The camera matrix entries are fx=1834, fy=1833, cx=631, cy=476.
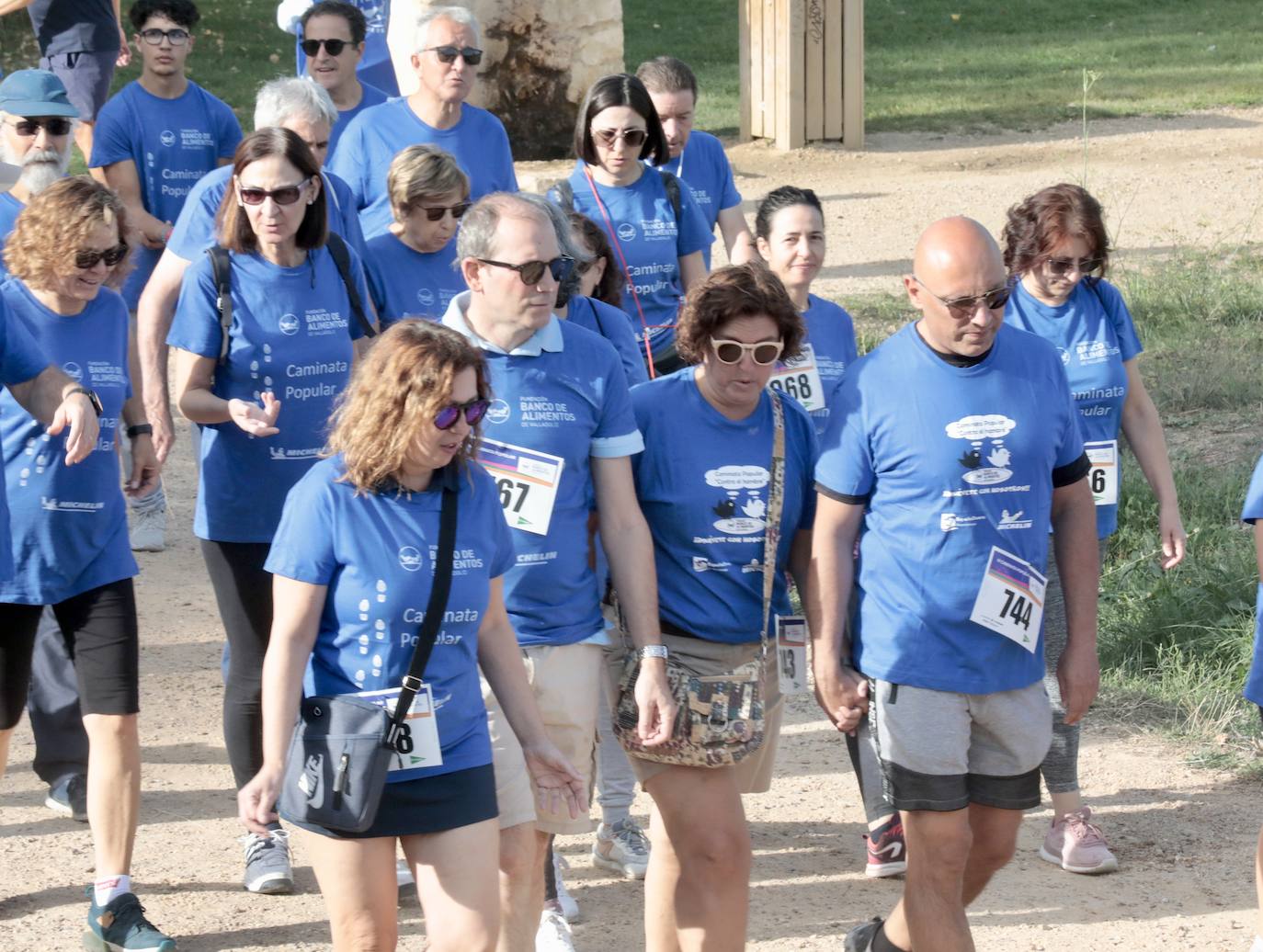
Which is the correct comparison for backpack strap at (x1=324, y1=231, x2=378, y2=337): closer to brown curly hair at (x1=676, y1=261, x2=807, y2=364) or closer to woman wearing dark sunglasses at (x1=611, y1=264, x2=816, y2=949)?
woman wearing dark sunglasses at (x1=611, y1=264, x2=816, y2=949)

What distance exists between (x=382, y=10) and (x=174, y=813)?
514 centimetres

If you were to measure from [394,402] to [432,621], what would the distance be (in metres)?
0.43

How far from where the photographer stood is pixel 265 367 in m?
4.83

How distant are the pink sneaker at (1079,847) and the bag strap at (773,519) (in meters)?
1.56

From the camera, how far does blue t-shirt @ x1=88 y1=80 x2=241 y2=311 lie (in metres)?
7.41

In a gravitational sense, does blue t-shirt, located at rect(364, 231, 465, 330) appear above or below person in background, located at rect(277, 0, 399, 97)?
below

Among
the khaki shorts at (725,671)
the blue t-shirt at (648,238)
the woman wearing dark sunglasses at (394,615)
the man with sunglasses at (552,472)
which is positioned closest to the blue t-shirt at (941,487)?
the khaki shorts at (725,671)

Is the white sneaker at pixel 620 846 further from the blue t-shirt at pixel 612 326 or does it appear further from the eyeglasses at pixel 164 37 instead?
the eyeglasses at pixel 164 37

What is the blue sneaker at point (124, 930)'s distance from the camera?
454 cm

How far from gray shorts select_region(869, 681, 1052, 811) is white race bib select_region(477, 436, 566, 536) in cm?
85

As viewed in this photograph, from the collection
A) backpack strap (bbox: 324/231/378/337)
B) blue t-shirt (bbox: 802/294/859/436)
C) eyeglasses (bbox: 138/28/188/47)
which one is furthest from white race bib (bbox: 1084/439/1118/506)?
eyeglasses (bbox: 138/28/188/47)

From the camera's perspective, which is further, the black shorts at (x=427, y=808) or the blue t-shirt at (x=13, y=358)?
the blue t-shirt at (x=13, y=358)

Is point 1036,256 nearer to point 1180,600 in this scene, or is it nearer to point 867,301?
point 1180,600

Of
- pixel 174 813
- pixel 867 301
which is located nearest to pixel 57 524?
pixel 174 813
